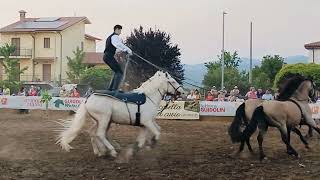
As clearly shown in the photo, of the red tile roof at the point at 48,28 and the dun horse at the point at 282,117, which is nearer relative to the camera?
the dun horse at the point at 282,117

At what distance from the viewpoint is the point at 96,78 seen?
188 feet

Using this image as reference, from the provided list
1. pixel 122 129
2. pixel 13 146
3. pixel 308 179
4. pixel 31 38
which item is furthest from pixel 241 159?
pixel 31 38

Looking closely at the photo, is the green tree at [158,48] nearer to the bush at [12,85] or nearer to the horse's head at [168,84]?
the bush at [12,85]

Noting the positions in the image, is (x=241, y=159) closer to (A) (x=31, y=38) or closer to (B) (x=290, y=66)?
(B) (x=290, y=66)

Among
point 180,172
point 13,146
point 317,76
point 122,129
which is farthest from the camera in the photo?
point 317,76

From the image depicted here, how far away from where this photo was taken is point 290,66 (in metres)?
43.5

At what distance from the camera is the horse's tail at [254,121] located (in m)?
12.6

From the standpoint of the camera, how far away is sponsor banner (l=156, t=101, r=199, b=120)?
997 inches

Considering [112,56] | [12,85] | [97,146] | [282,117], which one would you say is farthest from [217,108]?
[12,85]

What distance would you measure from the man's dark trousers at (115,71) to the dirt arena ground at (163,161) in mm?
1648

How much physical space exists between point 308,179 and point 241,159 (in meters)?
2.67

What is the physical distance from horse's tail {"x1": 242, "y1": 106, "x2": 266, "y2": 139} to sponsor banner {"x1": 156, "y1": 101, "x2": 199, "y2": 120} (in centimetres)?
1252

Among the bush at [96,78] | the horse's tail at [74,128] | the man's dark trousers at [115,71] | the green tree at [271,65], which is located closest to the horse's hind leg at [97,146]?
the horse's tail at [74,128]

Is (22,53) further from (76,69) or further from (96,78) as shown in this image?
(96,78)
